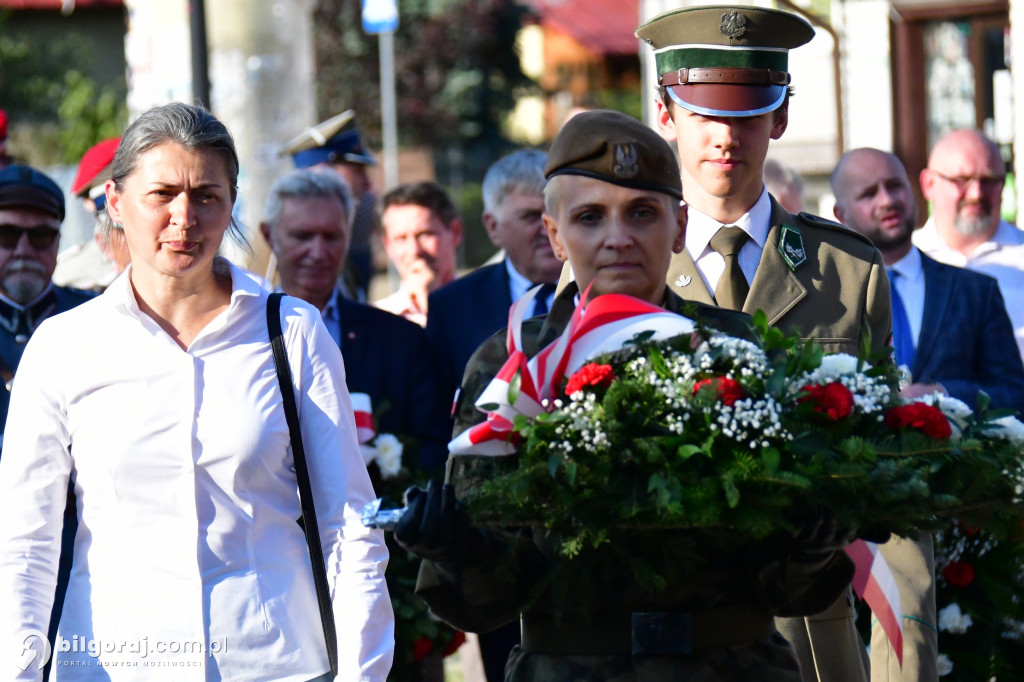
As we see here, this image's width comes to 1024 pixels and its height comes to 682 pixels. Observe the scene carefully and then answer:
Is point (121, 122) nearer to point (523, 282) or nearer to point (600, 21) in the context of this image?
point (600, 21)

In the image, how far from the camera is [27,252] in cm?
539

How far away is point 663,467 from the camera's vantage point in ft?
8.96

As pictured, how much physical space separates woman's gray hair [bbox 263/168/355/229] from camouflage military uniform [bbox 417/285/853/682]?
9.53ft

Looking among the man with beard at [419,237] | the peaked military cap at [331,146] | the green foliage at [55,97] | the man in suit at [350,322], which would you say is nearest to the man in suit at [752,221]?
the man in suit at [350,322]

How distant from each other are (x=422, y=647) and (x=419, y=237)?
255 cm

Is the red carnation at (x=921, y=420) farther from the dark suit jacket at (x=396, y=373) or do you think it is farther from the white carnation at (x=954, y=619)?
the dark suit jacket at (x=396, y=373)

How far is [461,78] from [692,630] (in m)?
31.2

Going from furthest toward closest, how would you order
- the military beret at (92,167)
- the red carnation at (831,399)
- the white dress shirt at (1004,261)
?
the white dress shirt at (1004,261) < the military beret at (92,167) < the red carnation at (831,399)

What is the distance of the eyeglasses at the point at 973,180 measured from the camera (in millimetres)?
7109

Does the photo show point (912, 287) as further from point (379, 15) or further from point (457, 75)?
point (457, 75)

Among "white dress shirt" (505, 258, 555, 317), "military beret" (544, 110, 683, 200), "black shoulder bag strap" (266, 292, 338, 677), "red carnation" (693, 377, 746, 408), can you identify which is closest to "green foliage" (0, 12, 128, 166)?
"white dress shirt" (505, 258, 555, 317)

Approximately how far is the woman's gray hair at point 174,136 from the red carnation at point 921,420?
160cm

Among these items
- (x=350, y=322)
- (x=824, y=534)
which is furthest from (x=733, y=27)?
(x=350, y=322)

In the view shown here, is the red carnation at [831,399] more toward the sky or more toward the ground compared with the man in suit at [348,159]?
more toward the ground
